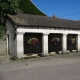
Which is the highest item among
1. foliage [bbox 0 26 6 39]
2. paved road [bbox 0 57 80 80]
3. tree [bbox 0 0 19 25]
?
tree [bbox 0 0 19 25]

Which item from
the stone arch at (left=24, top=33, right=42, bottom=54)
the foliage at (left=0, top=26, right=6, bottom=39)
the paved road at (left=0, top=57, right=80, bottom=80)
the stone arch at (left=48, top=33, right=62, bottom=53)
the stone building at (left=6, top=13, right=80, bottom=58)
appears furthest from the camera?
the stone arch at (left=48, top=33, right=62, bottom=53)

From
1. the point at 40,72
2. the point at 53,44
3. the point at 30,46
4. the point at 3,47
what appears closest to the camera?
the point at 40,72

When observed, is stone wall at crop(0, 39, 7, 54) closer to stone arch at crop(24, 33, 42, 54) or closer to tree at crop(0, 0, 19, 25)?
stone arch at crop(24, 33, 42, 54)

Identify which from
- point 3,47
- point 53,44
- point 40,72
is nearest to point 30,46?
point 3,47

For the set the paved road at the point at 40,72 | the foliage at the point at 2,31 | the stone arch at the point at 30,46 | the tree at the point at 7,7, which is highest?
the tree at the point at 7,7

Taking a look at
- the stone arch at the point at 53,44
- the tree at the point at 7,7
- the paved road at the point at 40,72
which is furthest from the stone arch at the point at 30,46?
the paved road at the point at 40,72

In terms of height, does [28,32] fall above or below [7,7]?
below

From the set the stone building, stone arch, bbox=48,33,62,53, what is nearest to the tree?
the stone building

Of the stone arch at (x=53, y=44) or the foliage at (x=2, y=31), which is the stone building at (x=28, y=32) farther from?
the stone arch at (x=53, y=44)

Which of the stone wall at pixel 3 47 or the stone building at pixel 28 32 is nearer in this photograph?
the stone building at pixel 28 32

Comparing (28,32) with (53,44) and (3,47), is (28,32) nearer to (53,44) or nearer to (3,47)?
(3,47)

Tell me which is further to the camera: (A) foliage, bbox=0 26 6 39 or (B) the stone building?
(A) foliage, bbox=0 26 6 39

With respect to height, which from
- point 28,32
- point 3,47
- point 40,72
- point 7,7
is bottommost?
point 40,72

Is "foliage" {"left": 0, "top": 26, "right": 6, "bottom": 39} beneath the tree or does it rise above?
beneath
